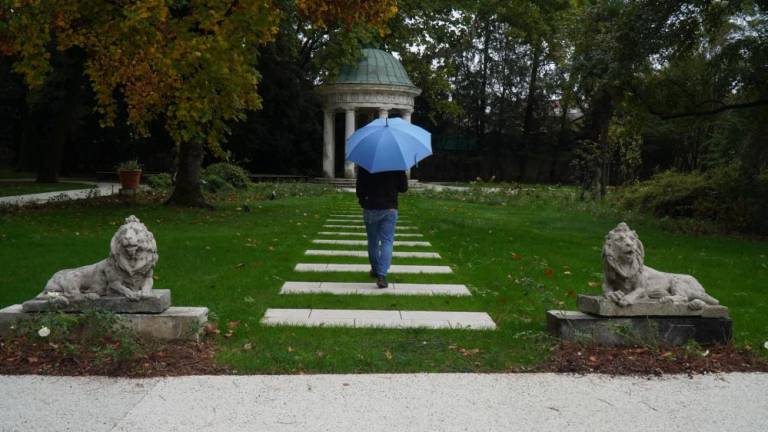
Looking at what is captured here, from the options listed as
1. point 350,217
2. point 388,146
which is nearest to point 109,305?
point 388,146

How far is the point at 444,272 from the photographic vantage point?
965cm

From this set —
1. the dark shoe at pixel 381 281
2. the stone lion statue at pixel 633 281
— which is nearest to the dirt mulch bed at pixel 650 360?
the stone lion statue at pixel 633 281

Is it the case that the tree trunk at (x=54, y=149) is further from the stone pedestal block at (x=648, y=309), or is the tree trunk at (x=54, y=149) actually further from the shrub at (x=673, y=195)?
the stone pedestal block at (x=648, y=309)

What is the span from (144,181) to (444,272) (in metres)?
26.9

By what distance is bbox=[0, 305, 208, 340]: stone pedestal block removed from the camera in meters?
5.59

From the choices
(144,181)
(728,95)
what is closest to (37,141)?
(144,181)

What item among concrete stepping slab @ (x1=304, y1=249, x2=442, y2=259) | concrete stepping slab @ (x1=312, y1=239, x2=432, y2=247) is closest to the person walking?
concrete stepping slab @ (x1=304, y1=249, x2=442, y2=259)

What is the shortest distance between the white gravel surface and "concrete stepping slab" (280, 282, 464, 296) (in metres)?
3.04

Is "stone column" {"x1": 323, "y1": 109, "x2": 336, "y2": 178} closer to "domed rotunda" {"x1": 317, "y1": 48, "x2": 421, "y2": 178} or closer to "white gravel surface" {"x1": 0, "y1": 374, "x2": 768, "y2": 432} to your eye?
"domed rotunda" {"x1": 317, "y1": 48, "x2": 421, "y2": 178}

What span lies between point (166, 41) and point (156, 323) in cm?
993

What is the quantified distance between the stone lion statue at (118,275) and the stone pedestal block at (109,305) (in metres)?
0.04

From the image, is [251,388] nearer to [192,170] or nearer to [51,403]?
[51,403]

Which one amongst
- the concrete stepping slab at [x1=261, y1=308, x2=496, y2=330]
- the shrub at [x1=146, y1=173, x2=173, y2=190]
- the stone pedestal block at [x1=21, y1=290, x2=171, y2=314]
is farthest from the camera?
the shrub at [x1=146, y1=173, x2=173, y2=190]

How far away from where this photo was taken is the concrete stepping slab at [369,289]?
319 inches
